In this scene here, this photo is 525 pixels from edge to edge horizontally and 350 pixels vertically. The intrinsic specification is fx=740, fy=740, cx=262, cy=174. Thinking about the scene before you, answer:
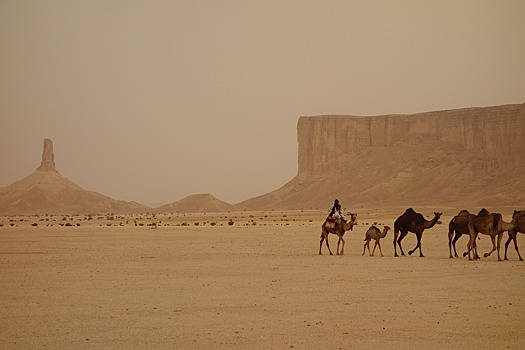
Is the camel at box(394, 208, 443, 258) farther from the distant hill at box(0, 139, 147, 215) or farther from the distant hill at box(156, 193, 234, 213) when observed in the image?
the distant hill at box(0, 139, 147, 215)

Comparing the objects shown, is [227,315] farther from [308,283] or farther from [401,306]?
[308,283]

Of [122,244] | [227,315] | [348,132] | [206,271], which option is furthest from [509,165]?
[227,315]

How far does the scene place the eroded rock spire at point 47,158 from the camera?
157m

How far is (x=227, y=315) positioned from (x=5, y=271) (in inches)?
403

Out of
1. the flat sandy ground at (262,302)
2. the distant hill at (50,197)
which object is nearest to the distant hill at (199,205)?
the distant hill at (50,197)

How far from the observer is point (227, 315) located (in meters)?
13.2

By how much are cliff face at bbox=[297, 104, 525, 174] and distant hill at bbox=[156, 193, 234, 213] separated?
16675mm

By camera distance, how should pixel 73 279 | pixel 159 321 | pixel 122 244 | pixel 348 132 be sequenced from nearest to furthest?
pixel 159 321
pixel 73 279
pixel 122 244
pixel 348 132

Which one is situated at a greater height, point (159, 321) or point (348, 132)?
point (348, 132)

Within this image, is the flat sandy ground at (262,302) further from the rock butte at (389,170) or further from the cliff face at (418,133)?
the cliff face at (418,133)

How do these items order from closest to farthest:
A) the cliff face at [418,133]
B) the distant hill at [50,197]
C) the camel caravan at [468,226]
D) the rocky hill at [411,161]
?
the camel caravan at [468,226], the rocky hill at [411,161], the cliff face at [418,133], the distant hill at [50,197]

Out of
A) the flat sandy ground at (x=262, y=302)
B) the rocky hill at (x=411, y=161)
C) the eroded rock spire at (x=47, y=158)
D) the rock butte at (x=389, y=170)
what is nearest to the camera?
the flat sandy ground at (x=262, y=302)

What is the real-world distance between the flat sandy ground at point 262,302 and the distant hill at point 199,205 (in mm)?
112192

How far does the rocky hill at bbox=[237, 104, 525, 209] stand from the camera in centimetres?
10406
